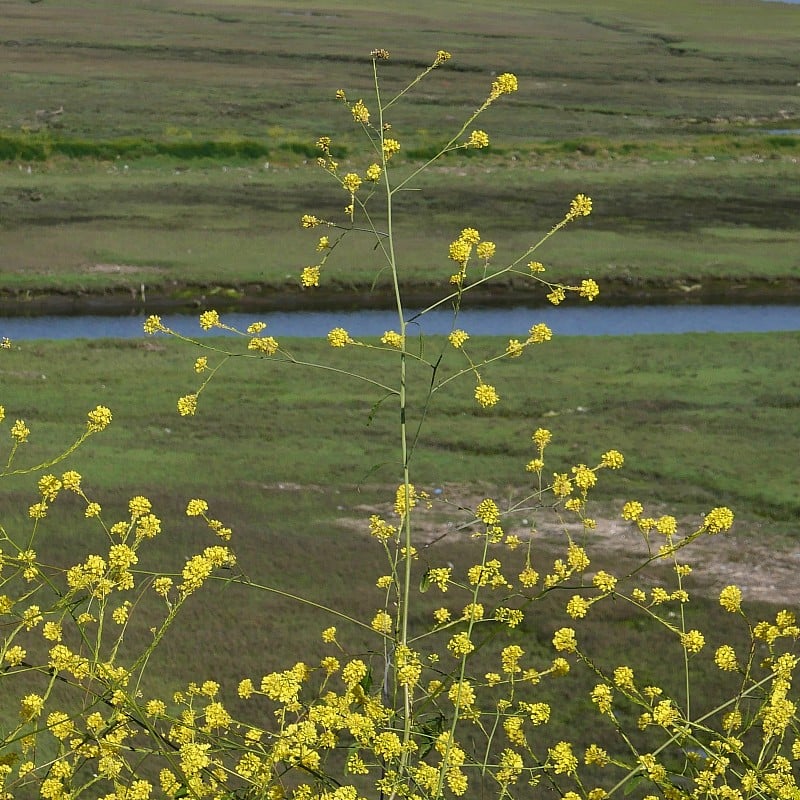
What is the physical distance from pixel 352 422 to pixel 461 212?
14452mm

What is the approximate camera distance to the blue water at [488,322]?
65.0 ft

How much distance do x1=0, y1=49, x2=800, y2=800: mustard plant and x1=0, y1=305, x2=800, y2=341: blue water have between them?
4.70 metres

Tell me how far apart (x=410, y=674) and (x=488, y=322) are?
57.5ft

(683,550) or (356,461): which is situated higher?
(683,550)

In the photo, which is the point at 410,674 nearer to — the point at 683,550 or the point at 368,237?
the point at 683,550

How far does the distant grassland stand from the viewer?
2342 centimetres

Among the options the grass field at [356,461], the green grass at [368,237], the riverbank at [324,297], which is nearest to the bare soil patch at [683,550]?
the grass field at [356,461]

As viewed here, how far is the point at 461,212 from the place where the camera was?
1089 inches

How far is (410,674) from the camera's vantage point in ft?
11.3

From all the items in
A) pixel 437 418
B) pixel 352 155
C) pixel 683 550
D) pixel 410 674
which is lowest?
pixel 352 155

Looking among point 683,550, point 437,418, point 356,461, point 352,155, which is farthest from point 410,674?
point 352,155

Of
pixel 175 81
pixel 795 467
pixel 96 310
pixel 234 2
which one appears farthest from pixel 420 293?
pixel 234 2

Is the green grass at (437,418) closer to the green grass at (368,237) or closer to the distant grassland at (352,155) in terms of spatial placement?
the distant grassland at (352,155)

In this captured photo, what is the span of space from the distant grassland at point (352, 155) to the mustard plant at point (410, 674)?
125 inches
